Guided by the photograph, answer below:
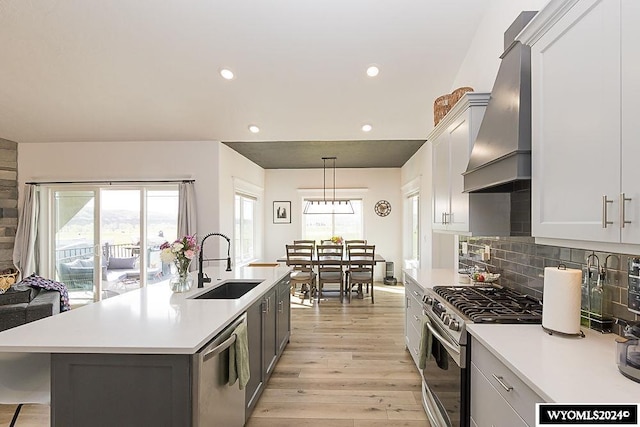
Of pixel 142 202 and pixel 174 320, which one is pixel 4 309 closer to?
pixel 142 202

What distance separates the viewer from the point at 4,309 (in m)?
3.40

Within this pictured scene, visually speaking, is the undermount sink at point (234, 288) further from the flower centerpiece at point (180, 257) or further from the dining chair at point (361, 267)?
the dining chair at point (361, 267)

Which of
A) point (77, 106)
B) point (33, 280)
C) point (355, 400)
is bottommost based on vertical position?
point (355, 400)

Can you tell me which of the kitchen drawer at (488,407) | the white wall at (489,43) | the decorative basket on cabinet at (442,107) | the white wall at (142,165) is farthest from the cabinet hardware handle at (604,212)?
the white wall at (142,165)

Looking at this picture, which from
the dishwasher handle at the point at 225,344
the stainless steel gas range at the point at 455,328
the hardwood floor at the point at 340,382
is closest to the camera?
the dishwasher handle at the point at 225,344

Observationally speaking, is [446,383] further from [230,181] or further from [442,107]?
[230,181]

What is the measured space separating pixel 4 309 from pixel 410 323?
3888 millimetres

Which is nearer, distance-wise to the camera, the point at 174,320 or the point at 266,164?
the point at 174,320

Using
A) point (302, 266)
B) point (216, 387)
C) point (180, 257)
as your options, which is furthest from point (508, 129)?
point (302, 266)

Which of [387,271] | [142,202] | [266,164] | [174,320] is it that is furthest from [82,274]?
[387,271]

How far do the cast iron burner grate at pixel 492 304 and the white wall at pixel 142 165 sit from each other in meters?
3.68

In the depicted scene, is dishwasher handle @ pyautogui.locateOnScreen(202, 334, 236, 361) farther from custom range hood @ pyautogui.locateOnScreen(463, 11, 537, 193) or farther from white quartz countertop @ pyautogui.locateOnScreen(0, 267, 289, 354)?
custom range hood @ pyautogui.locateOnScreen(463, 11, 537, 193)

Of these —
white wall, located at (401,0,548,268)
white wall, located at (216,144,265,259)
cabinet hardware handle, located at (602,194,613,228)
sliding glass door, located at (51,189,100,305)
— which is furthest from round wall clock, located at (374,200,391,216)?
cabinet hardware handle, located at (602,194,613,228)

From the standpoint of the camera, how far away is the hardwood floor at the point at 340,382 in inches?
100
